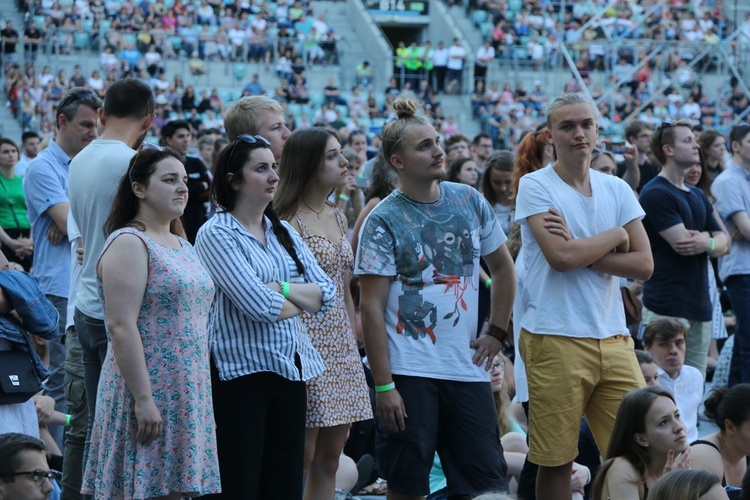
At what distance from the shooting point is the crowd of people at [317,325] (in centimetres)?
404

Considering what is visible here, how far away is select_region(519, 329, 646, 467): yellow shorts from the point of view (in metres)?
4.62

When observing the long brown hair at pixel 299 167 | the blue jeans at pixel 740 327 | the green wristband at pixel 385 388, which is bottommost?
the blue jeans at pixel 740 327

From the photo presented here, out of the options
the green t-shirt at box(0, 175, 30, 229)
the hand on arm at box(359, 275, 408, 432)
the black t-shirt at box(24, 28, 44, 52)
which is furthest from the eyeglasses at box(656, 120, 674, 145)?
the black t-shirt at box(24, 28, 44, 52)

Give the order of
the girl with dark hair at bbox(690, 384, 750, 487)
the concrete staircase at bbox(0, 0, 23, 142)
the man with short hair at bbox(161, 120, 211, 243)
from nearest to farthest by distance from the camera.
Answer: the girl with dark hair at bbox(690, 384, 750, 487)
the man with short hair at bbox(161, 120, 211, 243)
the concrete staircase at bbox(0, 0, 23, 142)

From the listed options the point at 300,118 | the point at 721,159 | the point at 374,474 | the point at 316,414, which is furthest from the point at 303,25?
the point at 316,414

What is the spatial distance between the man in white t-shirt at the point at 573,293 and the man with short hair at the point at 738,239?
2.70 meters

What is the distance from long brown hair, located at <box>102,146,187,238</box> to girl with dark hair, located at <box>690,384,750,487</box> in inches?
109

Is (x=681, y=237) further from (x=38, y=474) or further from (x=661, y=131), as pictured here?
(x=38, y=474)

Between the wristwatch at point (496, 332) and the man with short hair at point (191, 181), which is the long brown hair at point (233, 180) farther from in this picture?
the man with short hair at point (191, 181)

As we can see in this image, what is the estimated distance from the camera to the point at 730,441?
5309mm

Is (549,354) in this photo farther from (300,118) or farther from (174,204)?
(300,118)

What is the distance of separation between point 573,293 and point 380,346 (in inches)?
33.2

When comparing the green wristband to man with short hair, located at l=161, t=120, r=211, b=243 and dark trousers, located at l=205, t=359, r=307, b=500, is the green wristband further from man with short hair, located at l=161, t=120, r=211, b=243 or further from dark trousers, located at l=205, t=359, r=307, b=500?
man with short hair, located at l=161, t=120, r=211, b=243

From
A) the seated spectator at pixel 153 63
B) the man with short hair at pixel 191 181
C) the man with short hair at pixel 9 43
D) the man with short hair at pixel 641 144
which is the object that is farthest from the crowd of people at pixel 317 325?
the seated spectator at pixel 153 63
